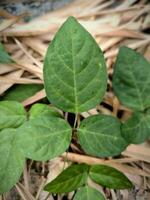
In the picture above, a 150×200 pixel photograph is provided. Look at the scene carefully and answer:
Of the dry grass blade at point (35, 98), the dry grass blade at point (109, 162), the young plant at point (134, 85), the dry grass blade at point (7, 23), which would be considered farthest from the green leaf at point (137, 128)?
the dry grass blade at point (7, 23)

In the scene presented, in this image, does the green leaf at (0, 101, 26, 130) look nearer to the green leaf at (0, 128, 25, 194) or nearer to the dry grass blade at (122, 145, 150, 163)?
the green leaf at (0, 128, 25, 194)

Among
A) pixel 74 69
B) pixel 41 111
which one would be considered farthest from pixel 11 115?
pixel 74 69

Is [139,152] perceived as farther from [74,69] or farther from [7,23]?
[7,23]

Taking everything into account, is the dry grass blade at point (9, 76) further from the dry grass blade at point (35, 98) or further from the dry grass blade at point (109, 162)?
the dry grass blade at point (109, 162)

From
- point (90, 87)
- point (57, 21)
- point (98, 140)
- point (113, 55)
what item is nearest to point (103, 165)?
point (98, 140)

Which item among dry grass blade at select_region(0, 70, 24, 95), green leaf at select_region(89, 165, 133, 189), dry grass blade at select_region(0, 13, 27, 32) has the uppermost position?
dry grass blade at select_region(0, 13, 27, 32)

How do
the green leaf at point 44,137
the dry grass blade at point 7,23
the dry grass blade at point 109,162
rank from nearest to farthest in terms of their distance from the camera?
the green leaf at point 44,137
the dry grass blade at point 109,162
the dry grass blade at point 7,23

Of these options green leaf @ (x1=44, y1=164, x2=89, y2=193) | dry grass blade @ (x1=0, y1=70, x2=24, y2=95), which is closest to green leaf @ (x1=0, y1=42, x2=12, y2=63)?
dry grass blade @ (x1=0, y1=70, x2=24, y2=95)
